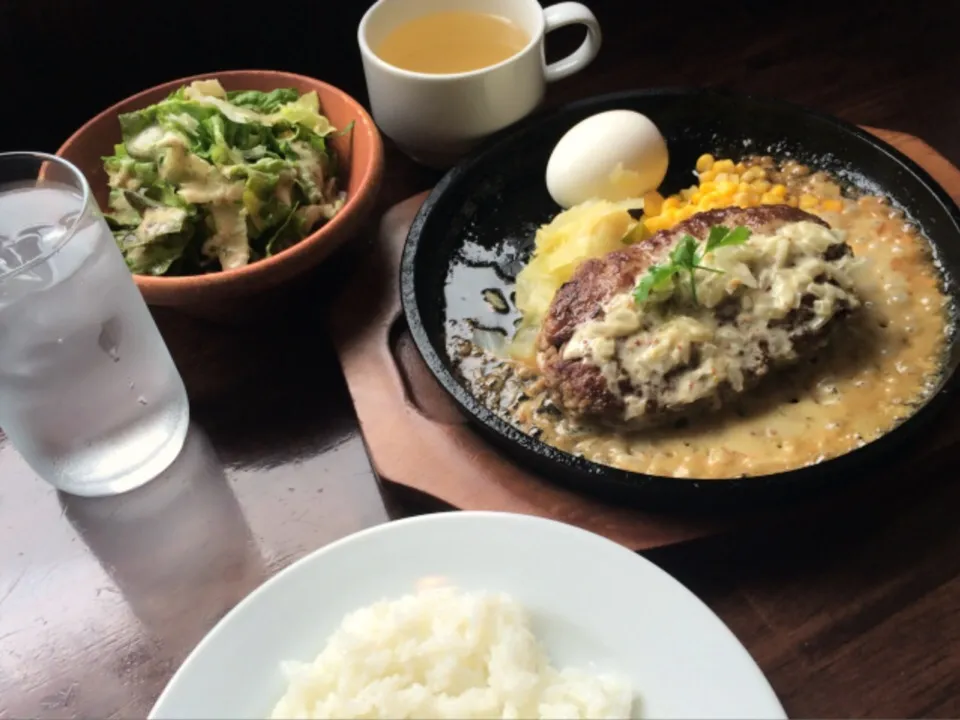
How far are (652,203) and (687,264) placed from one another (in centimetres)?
33

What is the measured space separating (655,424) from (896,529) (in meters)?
0.29

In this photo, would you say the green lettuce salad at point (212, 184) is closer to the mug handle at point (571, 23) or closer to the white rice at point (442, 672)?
the mug handle at point (571, 23)

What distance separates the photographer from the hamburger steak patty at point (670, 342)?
1104 millimetres

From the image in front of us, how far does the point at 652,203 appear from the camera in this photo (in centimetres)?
143

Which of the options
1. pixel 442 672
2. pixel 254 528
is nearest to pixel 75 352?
pixel 254 528

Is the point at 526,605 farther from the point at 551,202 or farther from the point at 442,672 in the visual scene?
the point at 551,202

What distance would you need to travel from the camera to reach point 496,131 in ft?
4.83

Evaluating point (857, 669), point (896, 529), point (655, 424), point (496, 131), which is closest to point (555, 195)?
point (496, 131)

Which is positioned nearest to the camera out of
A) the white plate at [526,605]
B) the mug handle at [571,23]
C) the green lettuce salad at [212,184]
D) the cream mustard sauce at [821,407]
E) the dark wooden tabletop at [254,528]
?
the white plate at [526,605]

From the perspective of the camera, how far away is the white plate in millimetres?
821

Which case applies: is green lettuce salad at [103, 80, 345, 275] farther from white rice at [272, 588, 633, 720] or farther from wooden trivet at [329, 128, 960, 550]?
white rice at [272, 588, 633, 720]

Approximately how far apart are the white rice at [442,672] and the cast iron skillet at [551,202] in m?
0.22

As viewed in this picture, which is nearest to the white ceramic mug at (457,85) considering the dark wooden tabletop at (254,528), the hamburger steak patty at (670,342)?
the dark wooden tabletop at (254,528)

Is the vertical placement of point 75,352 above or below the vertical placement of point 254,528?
above
